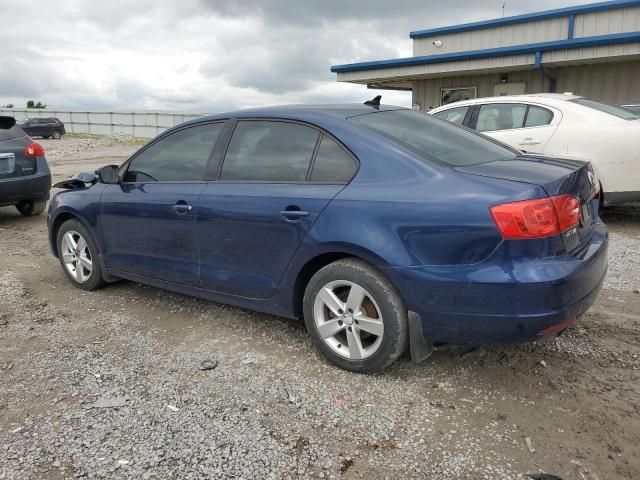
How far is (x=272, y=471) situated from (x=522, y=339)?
1374 mm

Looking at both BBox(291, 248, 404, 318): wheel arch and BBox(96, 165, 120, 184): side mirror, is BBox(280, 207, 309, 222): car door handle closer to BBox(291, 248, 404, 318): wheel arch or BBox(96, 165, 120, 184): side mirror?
BBox(291, 248, 404, 318): wheel arch

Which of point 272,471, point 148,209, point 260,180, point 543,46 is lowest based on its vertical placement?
point 272,471

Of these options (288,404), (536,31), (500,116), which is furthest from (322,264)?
(536,31)

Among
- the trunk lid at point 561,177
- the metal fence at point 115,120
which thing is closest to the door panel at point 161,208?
the trunk lid at point 561,177

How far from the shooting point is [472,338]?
112 inches

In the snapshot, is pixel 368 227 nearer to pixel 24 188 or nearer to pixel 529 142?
pixel 529 142

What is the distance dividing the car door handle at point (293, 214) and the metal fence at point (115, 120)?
31.0m

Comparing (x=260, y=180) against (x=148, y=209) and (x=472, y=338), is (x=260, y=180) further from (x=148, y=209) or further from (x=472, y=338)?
(x=472, y=338)

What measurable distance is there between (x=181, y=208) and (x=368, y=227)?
1.53m

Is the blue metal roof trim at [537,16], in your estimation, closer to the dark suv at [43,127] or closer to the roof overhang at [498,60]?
Answer: the roof overhang at [498,60]

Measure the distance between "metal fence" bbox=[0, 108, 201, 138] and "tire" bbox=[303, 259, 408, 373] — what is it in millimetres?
31207

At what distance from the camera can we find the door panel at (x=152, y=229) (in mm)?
3887

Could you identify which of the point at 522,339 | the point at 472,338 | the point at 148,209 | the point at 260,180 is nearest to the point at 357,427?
the point at 472,338

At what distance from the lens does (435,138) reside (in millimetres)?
3422
